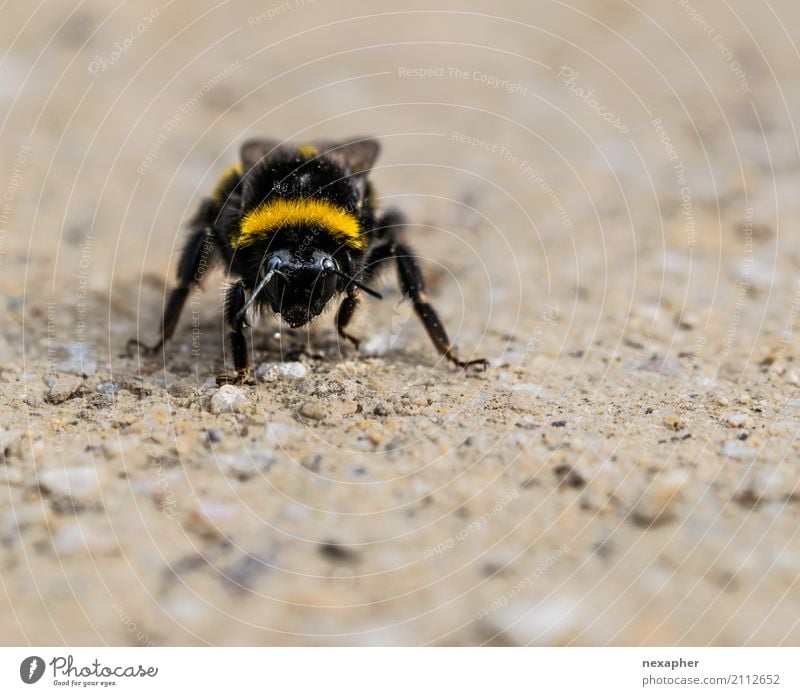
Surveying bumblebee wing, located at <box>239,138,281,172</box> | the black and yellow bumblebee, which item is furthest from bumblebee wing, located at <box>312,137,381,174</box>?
bumblebee wing, located at <box>239,138,281,172</box>

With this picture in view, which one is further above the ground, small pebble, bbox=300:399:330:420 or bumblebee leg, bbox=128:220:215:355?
bumblebee leg, bbox=128:220:215:355

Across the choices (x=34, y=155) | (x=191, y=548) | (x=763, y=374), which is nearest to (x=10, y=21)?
(x=34, y=155)

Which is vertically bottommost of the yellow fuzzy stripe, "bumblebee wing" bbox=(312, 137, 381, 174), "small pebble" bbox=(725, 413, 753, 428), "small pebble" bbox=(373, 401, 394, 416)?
"small pebble" bbox=(725, 413, 753, 428)

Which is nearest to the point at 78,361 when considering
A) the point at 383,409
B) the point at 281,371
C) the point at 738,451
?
the point at 281,371

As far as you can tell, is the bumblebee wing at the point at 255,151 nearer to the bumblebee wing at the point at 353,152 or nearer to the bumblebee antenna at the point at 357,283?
the bumblebee wing at the point at 353,152

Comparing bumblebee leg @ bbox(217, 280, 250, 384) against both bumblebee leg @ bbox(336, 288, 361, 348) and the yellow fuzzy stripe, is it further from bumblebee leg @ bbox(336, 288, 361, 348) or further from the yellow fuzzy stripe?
bumblebee leg @ bbox(336, 288, 361, 348)

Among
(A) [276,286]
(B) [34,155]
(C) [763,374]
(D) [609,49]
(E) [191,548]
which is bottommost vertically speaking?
(E) [191,548]

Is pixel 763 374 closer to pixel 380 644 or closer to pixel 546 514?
pixel 546 514
